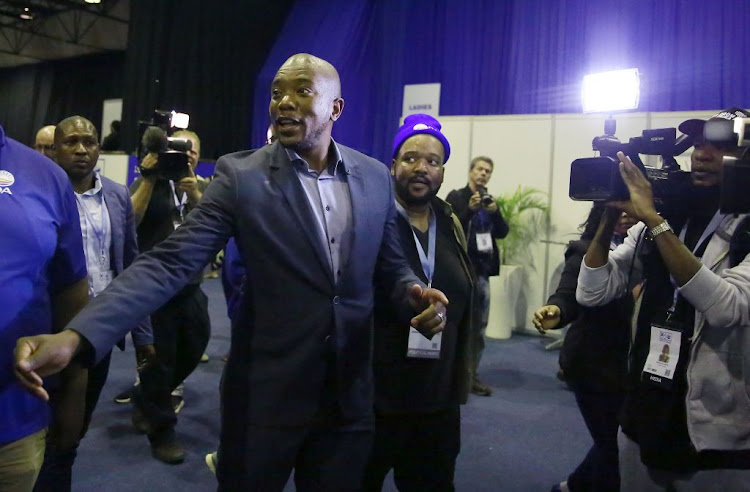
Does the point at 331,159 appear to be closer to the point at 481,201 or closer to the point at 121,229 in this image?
the point at 121,229

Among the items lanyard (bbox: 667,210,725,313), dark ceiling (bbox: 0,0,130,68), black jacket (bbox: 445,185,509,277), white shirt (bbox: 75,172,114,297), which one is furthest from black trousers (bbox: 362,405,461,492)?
dark ceiling (bbox: 0,0,130,68)

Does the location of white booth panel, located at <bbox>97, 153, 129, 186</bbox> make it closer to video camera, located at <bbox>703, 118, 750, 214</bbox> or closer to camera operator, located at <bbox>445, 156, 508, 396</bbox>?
camera operator, located at <bbox>445, 156, 508, 396</bbox>

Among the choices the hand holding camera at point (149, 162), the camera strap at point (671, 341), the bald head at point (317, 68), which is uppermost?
the bald head at point (317, 68)

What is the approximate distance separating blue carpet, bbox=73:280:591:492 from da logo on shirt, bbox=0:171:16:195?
1746mm

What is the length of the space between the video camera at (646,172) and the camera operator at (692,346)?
3 centimetres

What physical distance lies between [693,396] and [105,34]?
45.5 feet

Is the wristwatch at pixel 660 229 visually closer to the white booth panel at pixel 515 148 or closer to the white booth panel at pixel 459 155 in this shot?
the white booth panel at pixel 515 148

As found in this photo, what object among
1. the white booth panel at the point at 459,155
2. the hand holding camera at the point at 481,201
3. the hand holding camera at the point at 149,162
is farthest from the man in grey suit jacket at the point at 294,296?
the white booth panel at the point at 459,155

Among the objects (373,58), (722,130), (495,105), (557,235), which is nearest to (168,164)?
(722,130)

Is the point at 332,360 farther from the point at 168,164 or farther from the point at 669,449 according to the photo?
the point at 168,164

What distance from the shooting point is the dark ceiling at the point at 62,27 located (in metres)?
12.1

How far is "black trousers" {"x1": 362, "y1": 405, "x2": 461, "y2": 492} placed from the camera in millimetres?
1862

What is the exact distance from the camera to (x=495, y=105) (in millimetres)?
8164

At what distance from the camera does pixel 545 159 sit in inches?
245
